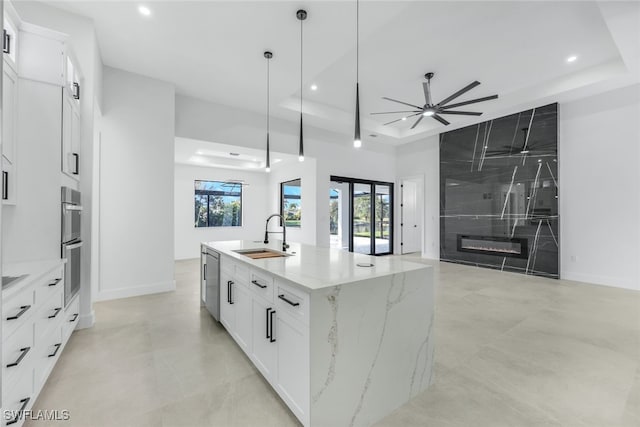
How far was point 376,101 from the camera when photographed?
19.3ft

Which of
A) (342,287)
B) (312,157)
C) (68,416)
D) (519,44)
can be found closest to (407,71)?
(519,44)

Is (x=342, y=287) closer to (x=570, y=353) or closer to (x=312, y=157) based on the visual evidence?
(x=570, y=353)

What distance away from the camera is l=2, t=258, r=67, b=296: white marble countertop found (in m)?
1.72

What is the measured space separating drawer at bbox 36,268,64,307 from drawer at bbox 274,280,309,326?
1.57m

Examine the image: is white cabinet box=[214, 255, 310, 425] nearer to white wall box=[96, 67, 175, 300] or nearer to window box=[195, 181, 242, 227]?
white wall box=[96, 67, 175, 300]

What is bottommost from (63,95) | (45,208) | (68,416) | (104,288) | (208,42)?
(68,416)

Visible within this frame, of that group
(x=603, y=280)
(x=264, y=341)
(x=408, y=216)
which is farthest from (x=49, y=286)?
(x=408, y=216)

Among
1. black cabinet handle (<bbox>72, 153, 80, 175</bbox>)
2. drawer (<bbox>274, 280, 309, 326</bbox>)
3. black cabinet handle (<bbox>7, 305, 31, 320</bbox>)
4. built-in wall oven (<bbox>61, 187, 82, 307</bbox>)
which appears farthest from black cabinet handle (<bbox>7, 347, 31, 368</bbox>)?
black cabinet handle (<bbox>72, 153, 80, 175</bbox>)

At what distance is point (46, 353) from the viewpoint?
2096 mm

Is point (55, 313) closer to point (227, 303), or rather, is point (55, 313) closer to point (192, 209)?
point (227, 303)

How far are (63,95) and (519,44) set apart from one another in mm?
5299

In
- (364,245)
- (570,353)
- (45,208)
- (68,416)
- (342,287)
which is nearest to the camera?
(342,287)

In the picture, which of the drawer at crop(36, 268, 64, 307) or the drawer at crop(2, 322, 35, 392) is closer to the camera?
the drawer at crop(2, 322, 35, 392)

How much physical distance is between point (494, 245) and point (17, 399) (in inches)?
282
